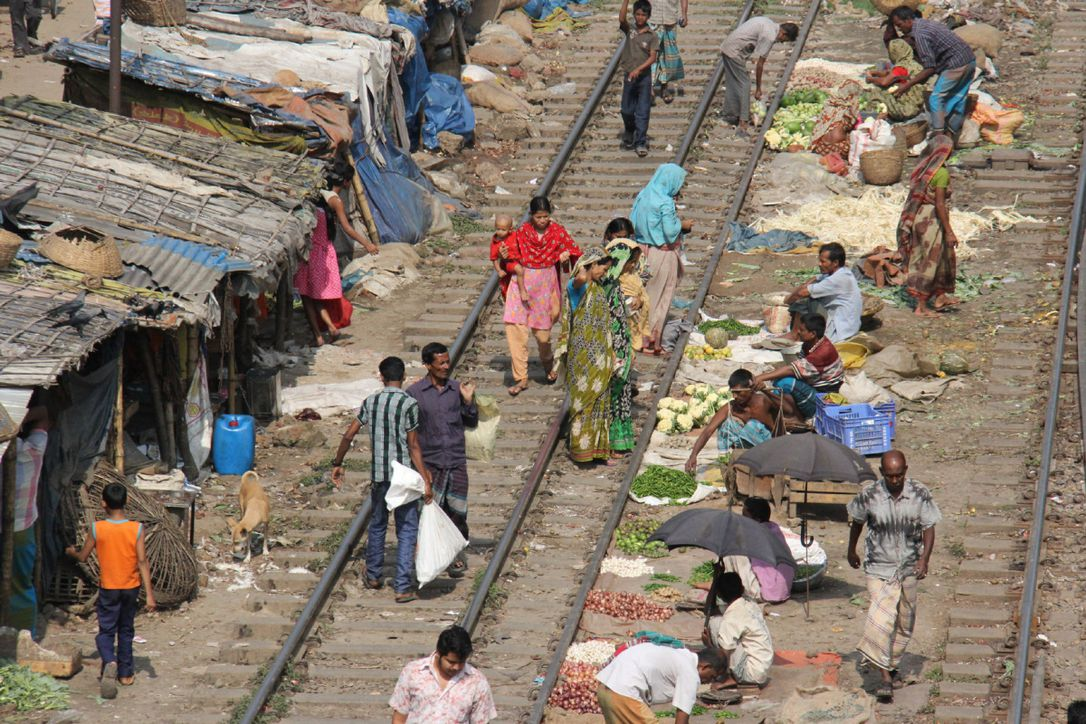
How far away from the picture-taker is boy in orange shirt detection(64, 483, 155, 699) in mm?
11188

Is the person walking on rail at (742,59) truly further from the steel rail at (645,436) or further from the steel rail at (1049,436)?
the steel rail at (1049,436)

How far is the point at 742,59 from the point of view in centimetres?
2102

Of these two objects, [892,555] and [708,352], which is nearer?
[892,555]

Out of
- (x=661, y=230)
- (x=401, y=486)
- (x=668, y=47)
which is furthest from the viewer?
(x=668, y=47)

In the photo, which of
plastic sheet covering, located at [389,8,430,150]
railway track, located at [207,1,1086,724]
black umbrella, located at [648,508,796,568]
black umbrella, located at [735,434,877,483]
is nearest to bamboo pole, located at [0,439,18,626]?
railway track, located at [207,1,1086,724]

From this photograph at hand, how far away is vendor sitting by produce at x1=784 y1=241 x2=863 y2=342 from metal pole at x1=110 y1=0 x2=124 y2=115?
680 cm

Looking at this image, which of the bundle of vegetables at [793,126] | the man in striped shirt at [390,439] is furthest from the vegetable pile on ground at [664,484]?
the bundle of vegetables at [793,126]

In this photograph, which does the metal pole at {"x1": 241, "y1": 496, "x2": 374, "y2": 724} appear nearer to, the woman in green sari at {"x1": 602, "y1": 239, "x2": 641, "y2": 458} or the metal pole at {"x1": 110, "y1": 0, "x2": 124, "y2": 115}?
the woman in green sari at {"x1": 602, "y1": 239, "x2": 641, "y2": 458}

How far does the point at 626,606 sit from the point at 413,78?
986cm

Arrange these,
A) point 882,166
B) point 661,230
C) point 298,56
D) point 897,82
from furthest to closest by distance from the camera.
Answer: point 897,82 < point 882,166 < point 298,56 < point 661,230

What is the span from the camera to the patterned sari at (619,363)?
14727mm

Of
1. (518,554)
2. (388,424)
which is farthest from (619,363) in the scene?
(388,424)

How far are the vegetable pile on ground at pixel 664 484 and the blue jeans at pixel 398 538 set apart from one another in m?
2.32

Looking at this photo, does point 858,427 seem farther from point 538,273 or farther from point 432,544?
point 432,544
